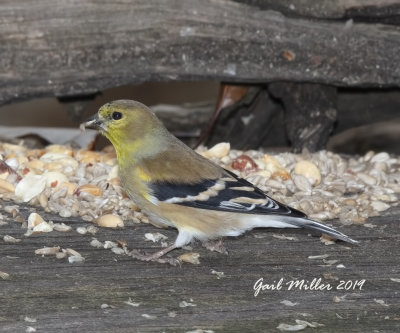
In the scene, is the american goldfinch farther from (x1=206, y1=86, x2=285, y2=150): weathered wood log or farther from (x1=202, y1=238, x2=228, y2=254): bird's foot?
(x1=206, y1=86, x2=285, y2=150): weathered wood log

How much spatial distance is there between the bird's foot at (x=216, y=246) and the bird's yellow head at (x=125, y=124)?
597 millimetres

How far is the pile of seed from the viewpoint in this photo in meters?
4.37

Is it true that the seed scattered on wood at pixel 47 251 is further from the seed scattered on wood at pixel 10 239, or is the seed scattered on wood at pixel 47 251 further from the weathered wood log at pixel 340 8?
the weathered wood log at pixel 340 8

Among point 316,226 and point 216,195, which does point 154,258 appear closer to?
point 216,195

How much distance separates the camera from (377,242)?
404 cm

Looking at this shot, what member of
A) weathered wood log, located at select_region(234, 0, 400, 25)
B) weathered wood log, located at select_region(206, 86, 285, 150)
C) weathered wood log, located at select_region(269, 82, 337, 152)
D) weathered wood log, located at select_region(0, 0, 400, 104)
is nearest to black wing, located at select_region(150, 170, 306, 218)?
weathered wood log, located at select_region(0, 0, 400, 104)

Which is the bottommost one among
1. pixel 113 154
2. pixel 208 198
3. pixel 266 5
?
pixel 113 154

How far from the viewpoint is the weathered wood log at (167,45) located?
5.15 metres

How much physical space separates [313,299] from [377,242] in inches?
31.6

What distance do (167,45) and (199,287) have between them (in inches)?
83.2

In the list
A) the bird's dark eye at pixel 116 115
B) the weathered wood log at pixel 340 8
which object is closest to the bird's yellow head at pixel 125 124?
the bird's dark eye at pixel 116 115

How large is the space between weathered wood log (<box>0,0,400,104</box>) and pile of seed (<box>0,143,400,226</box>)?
46 cm

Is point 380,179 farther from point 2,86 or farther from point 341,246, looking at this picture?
point 2,86

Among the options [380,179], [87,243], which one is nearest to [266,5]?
[380,179]
